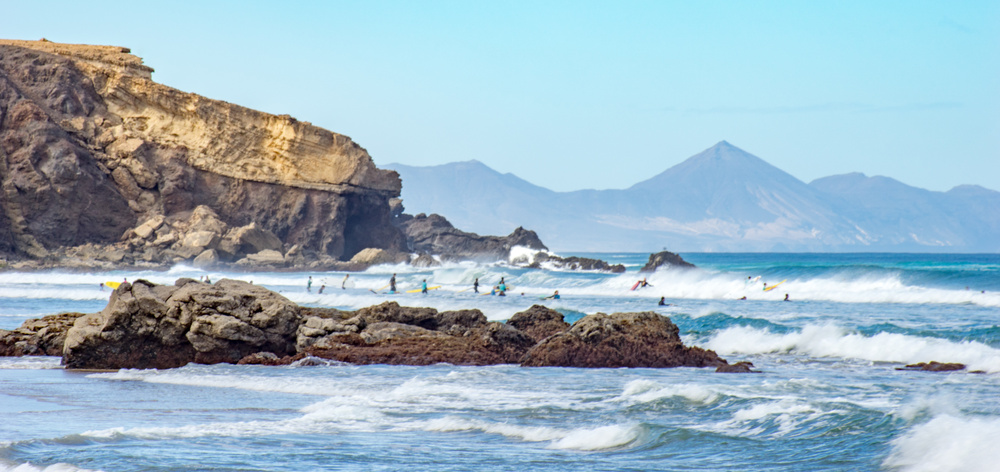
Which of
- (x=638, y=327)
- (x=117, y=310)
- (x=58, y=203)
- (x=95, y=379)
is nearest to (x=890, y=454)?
(x=638, y=327)

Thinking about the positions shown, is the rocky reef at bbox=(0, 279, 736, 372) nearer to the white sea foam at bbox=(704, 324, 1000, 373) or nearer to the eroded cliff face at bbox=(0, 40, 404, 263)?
the white sea foam at bbox=(704, 324, 1000, 373)

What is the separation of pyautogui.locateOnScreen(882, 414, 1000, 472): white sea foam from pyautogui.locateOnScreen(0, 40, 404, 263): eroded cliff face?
48685mm

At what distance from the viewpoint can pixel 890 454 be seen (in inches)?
274

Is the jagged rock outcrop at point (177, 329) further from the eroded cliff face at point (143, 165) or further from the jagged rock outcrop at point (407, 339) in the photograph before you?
the eroded cliff face at point (143, 165)

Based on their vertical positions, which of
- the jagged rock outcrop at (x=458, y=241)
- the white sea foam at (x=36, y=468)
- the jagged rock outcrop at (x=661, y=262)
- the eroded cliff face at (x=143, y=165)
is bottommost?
the white sea foam at (x=36, y=468)

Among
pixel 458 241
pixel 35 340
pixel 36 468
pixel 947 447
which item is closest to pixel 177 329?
pixel 35 340

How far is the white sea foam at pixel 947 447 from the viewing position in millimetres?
6162

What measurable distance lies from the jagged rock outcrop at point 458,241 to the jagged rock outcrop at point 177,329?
56394mm

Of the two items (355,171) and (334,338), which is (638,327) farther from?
(355,171)

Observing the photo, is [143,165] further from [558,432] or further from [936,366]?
[558,432]

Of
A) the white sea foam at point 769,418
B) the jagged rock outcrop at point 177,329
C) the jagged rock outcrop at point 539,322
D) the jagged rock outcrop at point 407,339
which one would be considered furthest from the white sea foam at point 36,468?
the jagged rock outcrop at point 539,322

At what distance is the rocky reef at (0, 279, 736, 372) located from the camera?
45.1ft

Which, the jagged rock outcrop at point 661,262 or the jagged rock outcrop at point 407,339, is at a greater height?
the jagged rock outcrop at point 661,262

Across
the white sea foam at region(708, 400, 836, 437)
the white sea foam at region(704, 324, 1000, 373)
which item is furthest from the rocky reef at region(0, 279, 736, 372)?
the white sea foam at region(708, 400, 836, 437)
